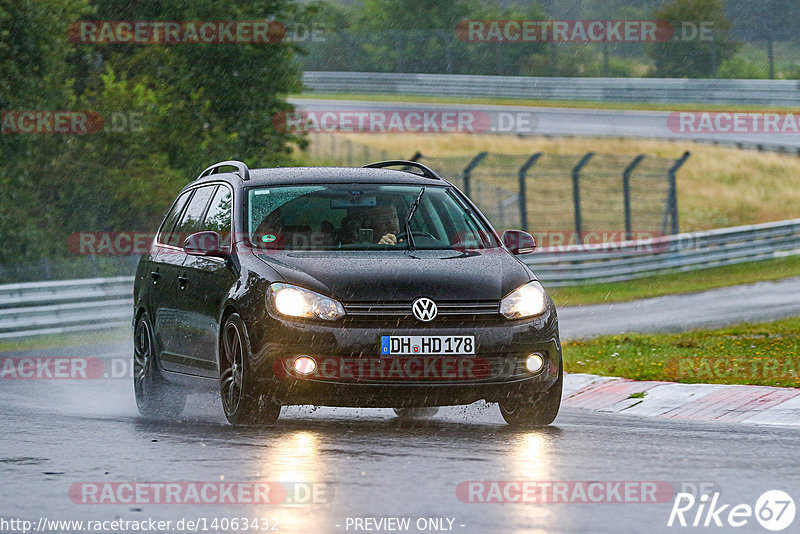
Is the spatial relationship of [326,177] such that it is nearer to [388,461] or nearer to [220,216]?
[220,216]

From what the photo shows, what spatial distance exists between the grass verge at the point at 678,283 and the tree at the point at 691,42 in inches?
1264

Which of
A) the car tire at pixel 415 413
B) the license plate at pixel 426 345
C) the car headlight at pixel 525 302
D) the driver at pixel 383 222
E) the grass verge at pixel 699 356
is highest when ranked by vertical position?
the driver at pixel 383 222

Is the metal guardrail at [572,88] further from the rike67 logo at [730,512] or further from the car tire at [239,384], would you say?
the rike67 logo at [730,512]

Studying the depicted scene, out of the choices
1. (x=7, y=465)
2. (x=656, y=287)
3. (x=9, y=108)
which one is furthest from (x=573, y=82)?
(x=7, y=465)

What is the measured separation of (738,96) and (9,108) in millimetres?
27114

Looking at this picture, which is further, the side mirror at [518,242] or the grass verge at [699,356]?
the grass verge at [699,356]

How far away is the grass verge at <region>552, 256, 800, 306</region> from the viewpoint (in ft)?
92.9

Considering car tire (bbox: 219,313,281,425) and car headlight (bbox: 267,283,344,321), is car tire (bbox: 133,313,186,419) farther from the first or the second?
car headlight (bbox: 267,283,344,321)

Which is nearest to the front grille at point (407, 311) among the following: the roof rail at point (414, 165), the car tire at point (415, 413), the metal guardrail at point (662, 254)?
the car tire at point (415, 413)

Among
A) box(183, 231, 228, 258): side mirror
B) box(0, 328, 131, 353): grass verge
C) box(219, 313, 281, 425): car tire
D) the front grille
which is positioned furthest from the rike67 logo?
box(0, 328, 131, 353): grass verge

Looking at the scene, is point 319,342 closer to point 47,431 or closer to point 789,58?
point 47,431

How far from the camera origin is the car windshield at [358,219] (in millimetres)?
10109

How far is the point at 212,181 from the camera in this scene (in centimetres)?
1128

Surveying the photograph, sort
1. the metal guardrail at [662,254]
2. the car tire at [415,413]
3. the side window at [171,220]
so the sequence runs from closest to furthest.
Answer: the car tire at [415,413] < the side window at [171,220] < the metal guardrail at [662,254]
